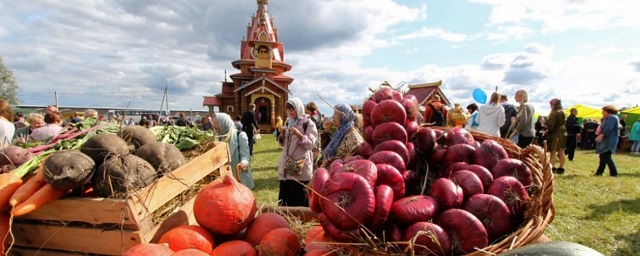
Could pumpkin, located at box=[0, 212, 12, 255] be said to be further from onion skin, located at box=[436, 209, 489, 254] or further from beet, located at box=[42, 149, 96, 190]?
onion skin, located at box=[436, 209, 489, 254]

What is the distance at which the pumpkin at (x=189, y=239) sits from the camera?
66.1 inches

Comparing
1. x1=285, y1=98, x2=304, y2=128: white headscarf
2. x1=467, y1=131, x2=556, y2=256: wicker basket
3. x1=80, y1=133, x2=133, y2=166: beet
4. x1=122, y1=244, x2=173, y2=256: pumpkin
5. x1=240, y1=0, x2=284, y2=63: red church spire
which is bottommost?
x1=122, y1=244, x2=173, y2=256: pumpkin

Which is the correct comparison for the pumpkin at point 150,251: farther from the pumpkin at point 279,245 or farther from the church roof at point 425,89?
the church roof at point 425,89

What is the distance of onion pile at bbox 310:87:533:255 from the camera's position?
1.33 metres

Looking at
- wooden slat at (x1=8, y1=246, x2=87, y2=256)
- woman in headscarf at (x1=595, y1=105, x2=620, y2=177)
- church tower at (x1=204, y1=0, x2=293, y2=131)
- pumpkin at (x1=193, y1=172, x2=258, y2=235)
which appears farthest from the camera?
church tower at (x1=204, y1=0, x2=293, y2=131)

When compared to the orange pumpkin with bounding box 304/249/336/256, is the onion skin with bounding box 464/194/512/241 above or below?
above

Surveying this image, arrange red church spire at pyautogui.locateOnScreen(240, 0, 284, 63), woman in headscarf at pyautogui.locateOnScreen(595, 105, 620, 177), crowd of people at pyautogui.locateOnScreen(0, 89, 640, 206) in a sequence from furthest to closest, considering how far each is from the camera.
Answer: red church spire at pyautogui.locateOnScreen(240, 0, 284, 63) < woman in headscarf at pyautogui.locateOnScreen(595, 105, 620, 177) < crowd of people at pyautogui.locateOnScreen(0, 89, 640, 206)

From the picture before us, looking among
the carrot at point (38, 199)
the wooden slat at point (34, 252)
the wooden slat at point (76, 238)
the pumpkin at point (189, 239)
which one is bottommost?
the wooden slat at point (34, 252)

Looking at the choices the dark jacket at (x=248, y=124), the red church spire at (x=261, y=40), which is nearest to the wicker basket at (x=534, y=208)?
the dark jacket at (x=248, y=124)

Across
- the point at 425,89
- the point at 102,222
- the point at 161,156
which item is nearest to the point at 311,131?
the point at 161,156

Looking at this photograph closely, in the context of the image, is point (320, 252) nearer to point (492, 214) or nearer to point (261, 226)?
point (261, 226)

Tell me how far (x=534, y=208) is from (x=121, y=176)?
2179mm

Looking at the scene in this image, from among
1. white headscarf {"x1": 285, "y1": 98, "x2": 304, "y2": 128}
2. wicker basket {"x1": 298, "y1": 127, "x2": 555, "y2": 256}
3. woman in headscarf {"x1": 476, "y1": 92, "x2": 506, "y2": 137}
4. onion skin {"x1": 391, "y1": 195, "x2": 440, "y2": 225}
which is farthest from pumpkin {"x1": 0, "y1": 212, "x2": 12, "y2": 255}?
woman in headscarf {"x1": 476, "y1": 92, "x2": 506, "y2": 137}

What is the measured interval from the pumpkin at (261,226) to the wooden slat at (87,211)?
2.09ft
